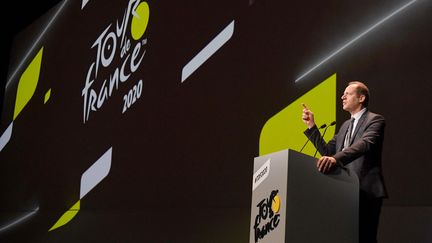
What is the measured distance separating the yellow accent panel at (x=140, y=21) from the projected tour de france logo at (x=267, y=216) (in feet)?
9.19

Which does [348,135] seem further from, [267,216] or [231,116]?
[231,116]

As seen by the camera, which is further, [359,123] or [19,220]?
[19,220]

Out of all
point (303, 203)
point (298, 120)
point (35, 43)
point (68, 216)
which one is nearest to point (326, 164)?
point (303, 203)

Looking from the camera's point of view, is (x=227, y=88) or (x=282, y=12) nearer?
(x=282, y=12)

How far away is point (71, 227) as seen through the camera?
4.57 m

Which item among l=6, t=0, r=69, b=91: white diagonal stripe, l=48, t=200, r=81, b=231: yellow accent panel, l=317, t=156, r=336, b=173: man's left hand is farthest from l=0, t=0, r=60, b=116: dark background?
l=317, t=156, r=336, b=173: man's left hand

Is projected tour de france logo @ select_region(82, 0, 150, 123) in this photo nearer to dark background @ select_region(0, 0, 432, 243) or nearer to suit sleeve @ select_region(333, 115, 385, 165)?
dark background @ select_region(0, 0, 432, 243)

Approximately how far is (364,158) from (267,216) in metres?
0.45

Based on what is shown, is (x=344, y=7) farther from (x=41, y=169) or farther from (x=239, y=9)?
(x=41, y=169)

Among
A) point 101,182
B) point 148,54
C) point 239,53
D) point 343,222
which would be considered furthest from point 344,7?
point 101,182

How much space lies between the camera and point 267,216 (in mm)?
1938

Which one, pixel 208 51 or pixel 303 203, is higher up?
pixel 208 51

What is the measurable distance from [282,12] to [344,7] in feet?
1.62

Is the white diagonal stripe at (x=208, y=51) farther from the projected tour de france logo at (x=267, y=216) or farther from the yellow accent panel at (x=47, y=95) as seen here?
the yellow accent panel at (x=47, y=95)
